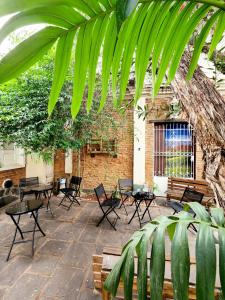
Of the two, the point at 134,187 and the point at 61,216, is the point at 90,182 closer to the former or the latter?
the point at 134,187

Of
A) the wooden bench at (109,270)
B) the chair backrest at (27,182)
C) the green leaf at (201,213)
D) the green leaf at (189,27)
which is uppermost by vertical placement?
the green leaf at (189,27)

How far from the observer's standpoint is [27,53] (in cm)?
30

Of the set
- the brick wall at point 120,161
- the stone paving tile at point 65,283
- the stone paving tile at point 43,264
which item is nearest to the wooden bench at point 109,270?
the stone paving tile at point 65,283

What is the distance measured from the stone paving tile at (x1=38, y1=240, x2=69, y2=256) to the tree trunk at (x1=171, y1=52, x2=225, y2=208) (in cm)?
315

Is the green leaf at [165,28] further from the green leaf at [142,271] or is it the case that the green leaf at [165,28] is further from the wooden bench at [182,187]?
the wooden bench at [182,187]

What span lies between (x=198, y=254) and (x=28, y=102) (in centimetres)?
509

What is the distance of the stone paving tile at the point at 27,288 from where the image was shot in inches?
92.0

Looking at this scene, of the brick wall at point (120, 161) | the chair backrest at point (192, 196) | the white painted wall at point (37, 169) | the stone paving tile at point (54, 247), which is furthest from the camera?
the white painted wall at point (37, 169)

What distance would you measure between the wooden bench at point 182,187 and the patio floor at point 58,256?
5.93 ft

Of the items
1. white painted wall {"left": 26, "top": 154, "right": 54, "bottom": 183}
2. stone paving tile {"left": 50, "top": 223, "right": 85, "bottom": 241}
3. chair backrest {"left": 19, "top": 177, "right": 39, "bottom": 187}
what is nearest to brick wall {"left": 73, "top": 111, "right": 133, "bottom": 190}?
white painted wall {"left": 26, "top": 154, "right": 54, "bottom": 183}

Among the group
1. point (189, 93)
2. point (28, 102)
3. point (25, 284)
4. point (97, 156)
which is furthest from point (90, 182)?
point (189, 93)

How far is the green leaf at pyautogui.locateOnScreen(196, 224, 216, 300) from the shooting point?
0.49 m

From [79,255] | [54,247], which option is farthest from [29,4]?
[54,247]

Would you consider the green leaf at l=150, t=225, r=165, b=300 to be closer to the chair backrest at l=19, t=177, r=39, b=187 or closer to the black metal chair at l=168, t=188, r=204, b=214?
the black metal chair at l=168, t=188, r=204, b=214
